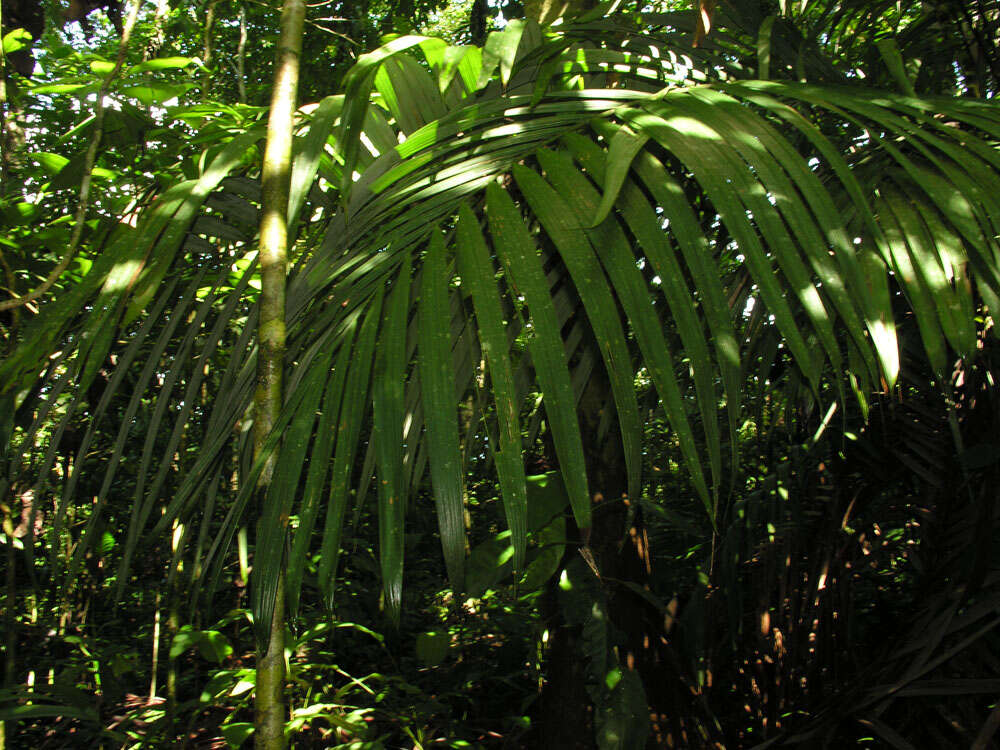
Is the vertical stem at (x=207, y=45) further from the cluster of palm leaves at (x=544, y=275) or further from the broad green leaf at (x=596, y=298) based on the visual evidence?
the broad green leaf at (x=596, y=298)

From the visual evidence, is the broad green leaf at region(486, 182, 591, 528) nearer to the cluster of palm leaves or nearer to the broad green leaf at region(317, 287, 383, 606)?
the cluster of palm leaves

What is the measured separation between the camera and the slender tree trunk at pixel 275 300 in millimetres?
682

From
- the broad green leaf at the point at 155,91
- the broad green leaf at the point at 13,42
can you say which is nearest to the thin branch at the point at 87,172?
the broad green leaf at the point at 155,91


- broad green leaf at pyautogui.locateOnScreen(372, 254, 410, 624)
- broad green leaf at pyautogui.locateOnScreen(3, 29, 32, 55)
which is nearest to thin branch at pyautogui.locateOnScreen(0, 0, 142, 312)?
broad green leaf at pyautogui.locateOnScreen(3, 29, 32, 55)

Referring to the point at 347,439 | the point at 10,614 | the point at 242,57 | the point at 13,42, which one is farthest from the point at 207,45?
the point at 347,439

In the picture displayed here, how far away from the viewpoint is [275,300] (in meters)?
0.75

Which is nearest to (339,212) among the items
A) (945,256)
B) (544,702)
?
(945,256)

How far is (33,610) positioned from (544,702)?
2.56m

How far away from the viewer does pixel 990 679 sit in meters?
0.93

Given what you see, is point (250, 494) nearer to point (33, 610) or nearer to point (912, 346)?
point (912, 346)

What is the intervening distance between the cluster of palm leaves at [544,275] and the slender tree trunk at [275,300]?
0.11ft

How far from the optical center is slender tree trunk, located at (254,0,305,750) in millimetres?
682

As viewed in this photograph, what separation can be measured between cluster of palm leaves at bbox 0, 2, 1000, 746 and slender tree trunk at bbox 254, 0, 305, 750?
0.03 meters

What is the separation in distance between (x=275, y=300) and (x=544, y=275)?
32cm
